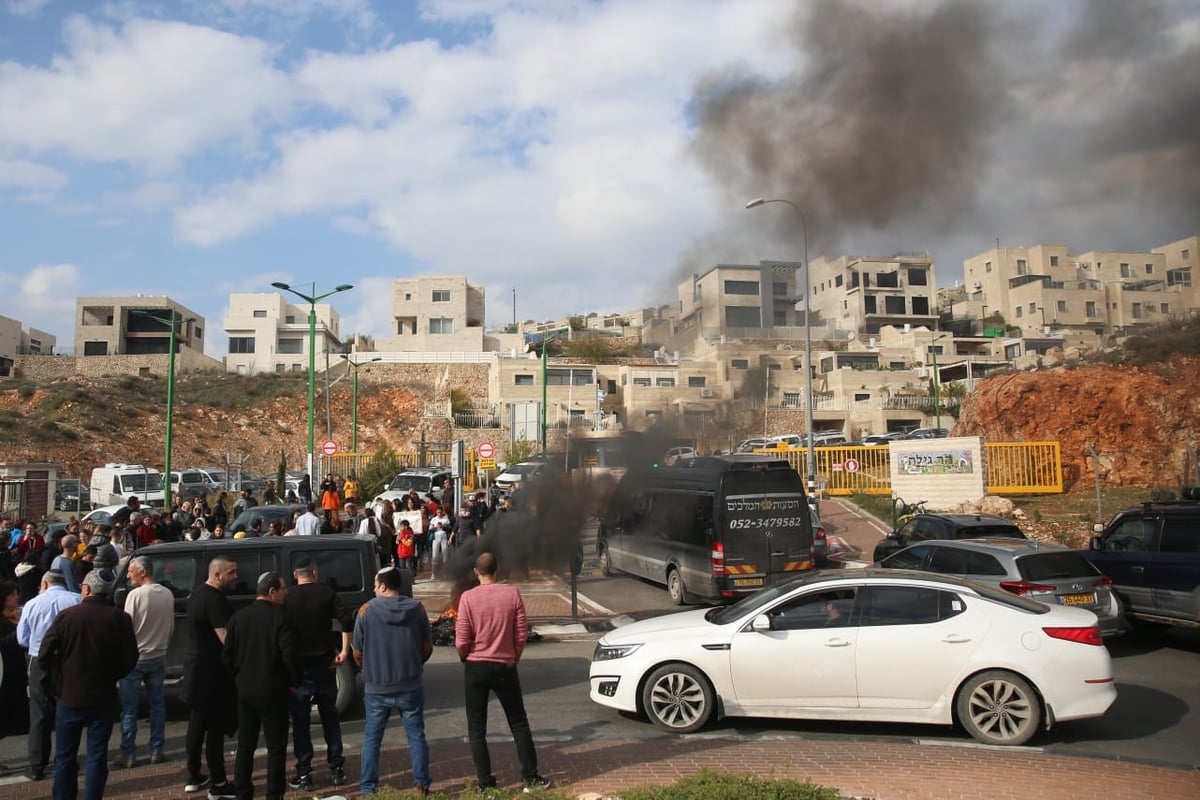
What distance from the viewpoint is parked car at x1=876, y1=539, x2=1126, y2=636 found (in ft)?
31.8

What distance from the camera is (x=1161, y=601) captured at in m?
10.6

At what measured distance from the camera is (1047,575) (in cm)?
983

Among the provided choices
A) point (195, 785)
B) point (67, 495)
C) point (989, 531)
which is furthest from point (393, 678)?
point (67, 495)

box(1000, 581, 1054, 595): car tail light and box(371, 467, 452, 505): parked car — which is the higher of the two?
box(371, 467, 452, 505): parked car

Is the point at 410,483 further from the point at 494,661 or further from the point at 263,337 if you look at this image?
the point at 263,337

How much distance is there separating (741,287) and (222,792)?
1491 centimetres

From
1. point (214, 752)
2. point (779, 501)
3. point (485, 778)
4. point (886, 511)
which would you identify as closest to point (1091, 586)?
point (779, 501)

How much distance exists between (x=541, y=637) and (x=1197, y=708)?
7.96 m

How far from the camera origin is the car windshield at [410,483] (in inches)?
1126

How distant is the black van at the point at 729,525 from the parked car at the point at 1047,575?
3.15 m

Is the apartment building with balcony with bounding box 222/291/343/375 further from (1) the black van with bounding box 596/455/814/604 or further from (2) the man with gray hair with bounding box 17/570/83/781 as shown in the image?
(2) the man with gray hair with bounding box 17/570/83/781

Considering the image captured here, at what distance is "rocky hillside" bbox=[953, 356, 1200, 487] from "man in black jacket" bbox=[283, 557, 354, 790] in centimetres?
2741

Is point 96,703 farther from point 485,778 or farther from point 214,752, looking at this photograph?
point 485,778

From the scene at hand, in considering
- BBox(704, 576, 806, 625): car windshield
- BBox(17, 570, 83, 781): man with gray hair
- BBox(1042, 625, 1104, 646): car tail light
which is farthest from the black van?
BBox(17, 570, 83, 781): man with gray hair
